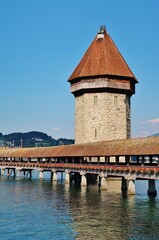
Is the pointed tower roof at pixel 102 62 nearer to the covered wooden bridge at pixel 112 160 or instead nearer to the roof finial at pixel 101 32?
the roof finial at pixel 101 32

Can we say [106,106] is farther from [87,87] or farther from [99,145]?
[99,145]

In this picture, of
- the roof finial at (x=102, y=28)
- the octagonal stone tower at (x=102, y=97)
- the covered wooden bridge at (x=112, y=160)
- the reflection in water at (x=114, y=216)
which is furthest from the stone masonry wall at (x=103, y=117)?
the reflection in water at (x=114, y=216)

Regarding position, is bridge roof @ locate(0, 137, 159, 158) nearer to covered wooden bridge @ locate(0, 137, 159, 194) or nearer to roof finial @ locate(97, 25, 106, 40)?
covered wooden bridge @ locate(0, 137, 159, 194)

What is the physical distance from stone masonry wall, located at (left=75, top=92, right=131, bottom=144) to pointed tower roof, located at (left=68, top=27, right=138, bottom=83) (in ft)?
8.41

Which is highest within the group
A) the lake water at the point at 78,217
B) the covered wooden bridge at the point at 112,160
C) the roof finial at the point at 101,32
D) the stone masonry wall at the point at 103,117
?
the roof finial at the point at 101,32

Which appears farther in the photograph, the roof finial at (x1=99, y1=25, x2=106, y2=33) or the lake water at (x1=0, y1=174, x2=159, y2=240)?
the roof finial at (x1=99, y1=25, x2=106, y2=33)

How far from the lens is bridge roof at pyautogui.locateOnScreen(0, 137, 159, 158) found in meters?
31.1

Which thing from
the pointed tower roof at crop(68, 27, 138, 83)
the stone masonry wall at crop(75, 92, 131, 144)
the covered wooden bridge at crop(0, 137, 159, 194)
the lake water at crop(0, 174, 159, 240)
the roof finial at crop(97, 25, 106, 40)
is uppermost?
the roof finial at crop(97, 25, 106, 40)

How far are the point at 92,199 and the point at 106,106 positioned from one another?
2145 cm

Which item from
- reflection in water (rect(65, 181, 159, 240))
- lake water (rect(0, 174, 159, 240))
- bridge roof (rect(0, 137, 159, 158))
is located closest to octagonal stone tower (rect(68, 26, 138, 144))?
bridge roof (rect(0, 137, 159, 158))

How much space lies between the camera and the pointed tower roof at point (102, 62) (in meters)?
50.6

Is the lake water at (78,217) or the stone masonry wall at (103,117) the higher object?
the stone masonry wall at (103,117)

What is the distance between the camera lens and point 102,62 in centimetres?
5141

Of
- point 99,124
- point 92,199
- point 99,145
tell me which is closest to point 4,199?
point 92,199
